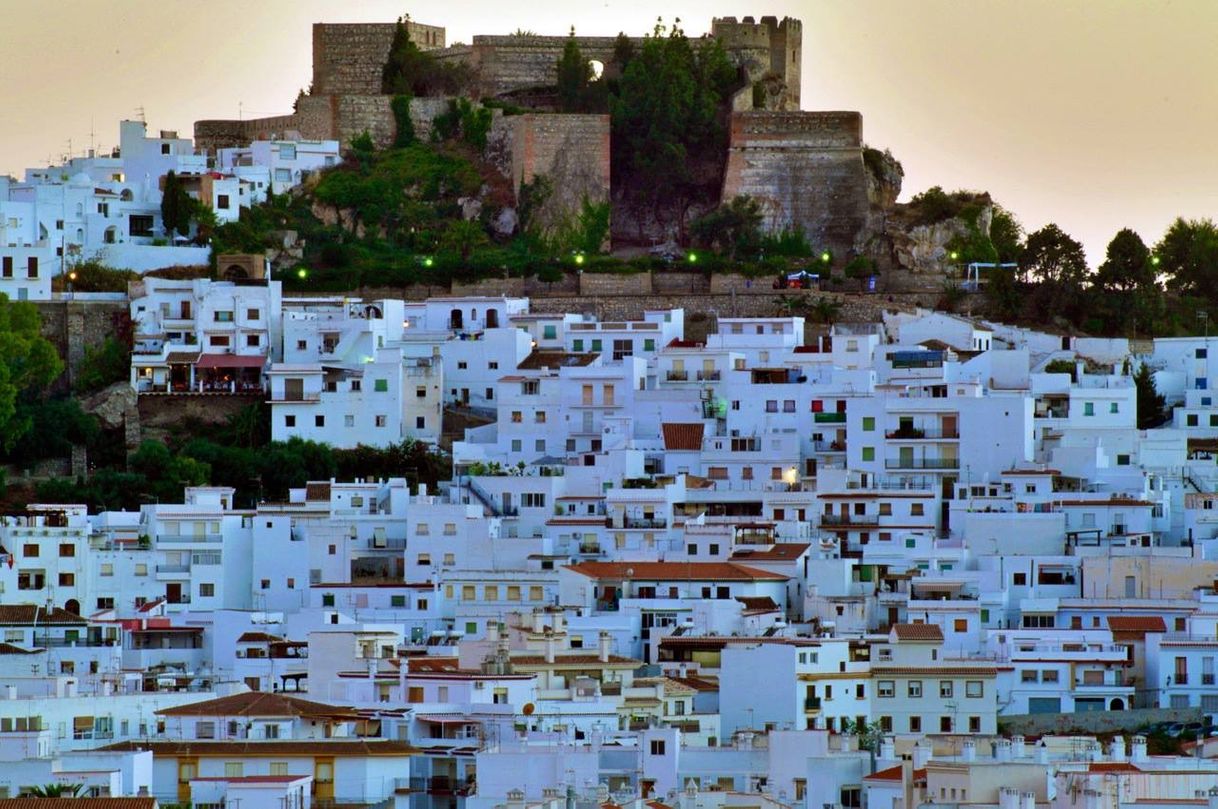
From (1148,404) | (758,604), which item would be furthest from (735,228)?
(758,604)

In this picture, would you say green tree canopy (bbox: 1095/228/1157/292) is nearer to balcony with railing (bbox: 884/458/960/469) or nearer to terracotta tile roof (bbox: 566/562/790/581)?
balcony with railing (bbox: 884/458/960/469)

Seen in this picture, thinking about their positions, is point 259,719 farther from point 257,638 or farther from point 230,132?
point 230,132

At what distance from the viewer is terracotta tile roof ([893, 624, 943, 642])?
152ft

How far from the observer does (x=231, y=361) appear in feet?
200

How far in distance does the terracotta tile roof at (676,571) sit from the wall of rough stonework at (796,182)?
18686 mm

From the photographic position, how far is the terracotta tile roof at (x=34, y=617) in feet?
162

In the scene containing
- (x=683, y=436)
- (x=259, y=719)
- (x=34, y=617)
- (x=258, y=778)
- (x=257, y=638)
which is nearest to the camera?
(x=258, y=778)

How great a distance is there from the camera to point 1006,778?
35312 millimetres

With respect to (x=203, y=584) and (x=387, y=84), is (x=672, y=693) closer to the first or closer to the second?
(x=203, y=584)

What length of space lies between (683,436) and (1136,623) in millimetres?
10651

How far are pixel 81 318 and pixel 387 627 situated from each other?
16.3m

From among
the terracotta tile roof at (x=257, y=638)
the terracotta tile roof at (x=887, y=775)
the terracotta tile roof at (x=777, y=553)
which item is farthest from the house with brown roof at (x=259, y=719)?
the terracotta tile roof at (x=777, y=553)

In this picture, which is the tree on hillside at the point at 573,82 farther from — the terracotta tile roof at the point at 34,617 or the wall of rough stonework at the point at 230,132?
the terracotta tile roof at the point at 34,617

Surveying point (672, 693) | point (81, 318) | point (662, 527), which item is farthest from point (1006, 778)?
point (81, 318)
